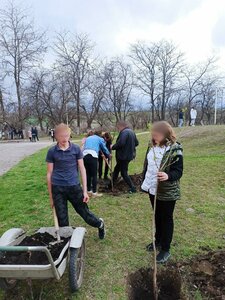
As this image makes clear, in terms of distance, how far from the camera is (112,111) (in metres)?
51.7

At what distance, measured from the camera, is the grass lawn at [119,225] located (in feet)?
10.4

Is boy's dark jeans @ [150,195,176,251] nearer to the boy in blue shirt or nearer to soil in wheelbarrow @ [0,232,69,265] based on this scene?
the boy in blue shirt

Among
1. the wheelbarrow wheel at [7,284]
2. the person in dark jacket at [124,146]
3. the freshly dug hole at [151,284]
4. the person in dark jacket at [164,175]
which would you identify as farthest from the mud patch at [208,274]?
the person in dark jacket at [124,146]

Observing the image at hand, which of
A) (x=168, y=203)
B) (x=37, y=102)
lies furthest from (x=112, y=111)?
(x=168, y=203)

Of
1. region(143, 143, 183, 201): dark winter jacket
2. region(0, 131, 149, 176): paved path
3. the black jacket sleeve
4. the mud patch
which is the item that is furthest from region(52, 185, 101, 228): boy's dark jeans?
region(0, 131, 149, 176): paved path

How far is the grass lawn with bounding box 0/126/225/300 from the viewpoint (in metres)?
3.17

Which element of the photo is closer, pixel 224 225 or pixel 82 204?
pixel 82 204

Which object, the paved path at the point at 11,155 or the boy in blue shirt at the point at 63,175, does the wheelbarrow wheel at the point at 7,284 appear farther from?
the paved path at the point at 11,155

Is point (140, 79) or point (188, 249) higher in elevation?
point (140, 79)

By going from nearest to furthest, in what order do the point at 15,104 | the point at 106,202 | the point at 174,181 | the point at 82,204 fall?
the point at 174,181, the point at 82,204, the point at 106,202, the point at 15,104

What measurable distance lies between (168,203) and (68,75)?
44.8 metres

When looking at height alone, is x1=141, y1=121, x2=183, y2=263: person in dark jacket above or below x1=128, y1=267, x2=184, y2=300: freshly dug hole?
above

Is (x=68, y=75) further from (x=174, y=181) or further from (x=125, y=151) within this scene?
(x=174, y=181)

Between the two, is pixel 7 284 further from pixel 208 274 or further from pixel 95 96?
pixel 95 96
